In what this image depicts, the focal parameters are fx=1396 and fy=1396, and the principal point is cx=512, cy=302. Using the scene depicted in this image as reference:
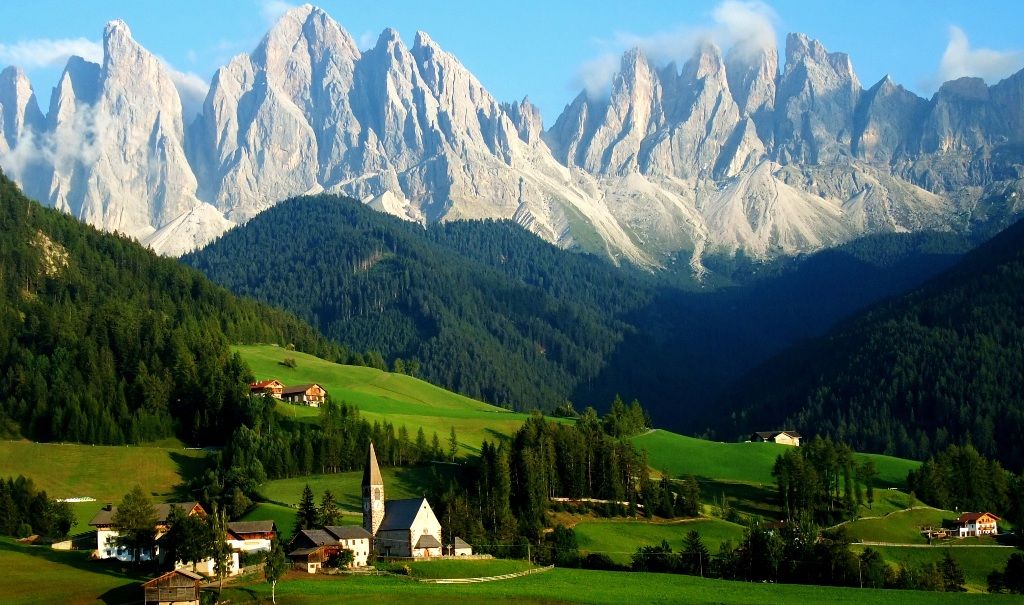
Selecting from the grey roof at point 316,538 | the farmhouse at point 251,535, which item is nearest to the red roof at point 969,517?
the grey roof at point 316,538

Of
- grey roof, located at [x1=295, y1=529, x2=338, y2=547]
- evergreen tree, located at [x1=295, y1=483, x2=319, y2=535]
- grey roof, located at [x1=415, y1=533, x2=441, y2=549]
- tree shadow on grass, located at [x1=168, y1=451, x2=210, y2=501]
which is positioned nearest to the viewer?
grey roof, located at [x1=295, y1=529, x2=338, y2=547]

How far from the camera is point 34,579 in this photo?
4107 inches

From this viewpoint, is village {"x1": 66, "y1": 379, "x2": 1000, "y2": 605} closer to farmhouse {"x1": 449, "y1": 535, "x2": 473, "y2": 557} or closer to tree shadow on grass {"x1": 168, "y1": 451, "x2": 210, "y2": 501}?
farmhouse {"x1": 449, "y1": 535, "x2": 473, "y2": 557}

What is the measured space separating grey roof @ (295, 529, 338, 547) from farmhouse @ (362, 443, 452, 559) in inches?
300

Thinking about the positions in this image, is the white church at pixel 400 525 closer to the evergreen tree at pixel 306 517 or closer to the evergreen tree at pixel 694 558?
the evergreen tree at pixel 306 517

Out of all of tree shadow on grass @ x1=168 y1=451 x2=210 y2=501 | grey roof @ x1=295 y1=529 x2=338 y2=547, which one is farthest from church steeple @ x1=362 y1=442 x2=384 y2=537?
tree shadow on grass @ x1=168 y1=451 x2=210 y2=501

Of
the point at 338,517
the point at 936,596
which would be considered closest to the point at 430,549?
the point at 338,517

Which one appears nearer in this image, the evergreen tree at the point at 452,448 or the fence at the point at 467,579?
the fence at the point at 467,579

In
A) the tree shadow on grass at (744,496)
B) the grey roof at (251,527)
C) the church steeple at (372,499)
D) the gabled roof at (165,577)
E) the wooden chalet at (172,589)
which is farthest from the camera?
the tree shadow on grass at (744,496)

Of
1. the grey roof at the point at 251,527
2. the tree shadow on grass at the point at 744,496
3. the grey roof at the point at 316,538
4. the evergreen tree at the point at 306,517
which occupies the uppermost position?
the tree shadow on grass at the point at 744,496

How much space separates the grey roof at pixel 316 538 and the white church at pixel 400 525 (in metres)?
7.55

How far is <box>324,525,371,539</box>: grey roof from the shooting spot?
398 feet

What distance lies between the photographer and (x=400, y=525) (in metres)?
128

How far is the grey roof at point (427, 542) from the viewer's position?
126550mm
